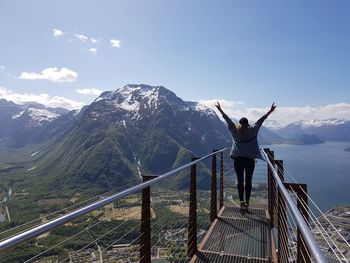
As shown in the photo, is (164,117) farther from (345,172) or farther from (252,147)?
(252,147)

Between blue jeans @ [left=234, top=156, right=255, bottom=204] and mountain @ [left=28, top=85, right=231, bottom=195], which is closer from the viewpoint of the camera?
blue jeans @ [left=234, top=156, right=255, bottom=204]

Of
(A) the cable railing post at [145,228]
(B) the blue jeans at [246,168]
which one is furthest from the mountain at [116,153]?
(A) the cable railing post at [145,228]

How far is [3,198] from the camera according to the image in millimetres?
118688

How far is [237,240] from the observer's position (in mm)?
5824

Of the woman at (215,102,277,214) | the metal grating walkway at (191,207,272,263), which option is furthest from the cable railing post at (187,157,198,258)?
the woman at (215,102,277,214)

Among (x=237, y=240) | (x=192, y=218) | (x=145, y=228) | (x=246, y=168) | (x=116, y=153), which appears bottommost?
(x=116, y=153)

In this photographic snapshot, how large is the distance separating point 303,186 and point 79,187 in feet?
433

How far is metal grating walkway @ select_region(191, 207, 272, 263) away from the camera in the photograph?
16.6ft

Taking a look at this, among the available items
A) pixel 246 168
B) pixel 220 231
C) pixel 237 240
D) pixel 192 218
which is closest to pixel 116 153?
pixel 246 168

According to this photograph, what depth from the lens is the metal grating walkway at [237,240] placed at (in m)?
5.05

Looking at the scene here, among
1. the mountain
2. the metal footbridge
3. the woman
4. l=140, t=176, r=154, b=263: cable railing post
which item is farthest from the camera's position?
the mountain

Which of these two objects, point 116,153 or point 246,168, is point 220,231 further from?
point 116,153

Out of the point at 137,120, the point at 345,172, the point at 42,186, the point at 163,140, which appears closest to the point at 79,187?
the point at 42,186

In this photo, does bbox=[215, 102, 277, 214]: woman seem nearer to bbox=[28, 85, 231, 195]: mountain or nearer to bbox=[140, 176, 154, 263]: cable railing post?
bbox=[140, 176, 154, 263]: cable railing post
